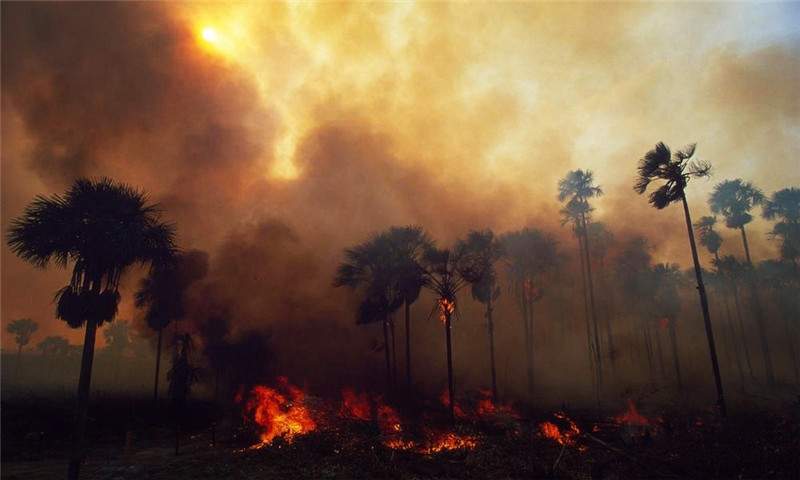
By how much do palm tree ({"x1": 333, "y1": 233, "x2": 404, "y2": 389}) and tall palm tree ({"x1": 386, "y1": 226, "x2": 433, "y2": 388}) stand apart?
1.16ft

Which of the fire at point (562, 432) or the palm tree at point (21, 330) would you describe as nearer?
the fire at point (562, 432)

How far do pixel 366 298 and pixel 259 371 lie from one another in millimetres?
14133

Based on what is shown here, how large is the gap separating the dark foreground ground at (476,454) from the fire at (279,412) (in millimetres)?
1278

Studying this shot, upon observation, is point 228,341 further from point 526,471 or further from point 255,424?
point 526,471

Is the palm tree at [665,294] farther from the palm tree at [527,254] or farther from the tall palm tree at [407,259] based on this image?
the tall palm tree at [407,259]

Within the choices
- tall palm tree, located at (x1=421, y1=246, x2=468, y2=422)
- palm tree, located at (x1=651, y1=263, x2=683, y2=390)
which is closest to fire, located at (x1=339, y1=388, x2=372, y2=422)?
tall palm tree, located at (x1=421, y1=246, x2=468, y2=422)

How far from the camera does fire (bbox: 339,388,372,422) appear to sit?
33709 millimetres

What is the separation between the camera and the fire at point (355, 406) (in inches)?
1327

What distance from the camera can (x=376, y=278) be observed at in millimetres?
38500

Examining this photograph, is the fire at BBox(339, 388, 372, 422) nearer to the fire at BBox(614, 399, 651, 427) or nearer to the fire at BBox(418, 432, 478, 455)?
the fire at BBox(418, 432, 478, 455)

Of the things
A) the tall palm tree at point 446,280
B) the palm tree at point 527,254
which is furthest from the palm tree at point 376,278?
the palm tree at point 527,254

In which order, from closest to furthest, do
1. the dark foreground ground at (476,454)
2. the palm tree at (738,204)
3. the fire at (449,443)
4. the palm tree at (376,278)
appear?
the dark foreground ground at (476,454)
the fire at (449,443)
the palm tree at (376,278)
the palm tree at (738,204)

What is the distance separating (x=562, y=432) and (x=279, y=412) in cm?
1955

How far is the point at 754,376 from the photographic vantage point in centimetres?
5759
